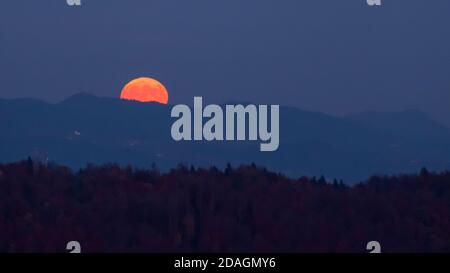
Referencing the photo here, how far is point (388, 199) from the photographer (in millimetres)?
15039

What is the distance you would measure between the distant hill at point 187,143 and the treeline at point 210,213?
156 cm

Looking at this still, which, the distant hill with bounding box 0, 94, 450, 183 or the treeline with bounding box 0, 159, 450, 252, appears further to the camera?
the distant hill with bounding box 0, 94, 450, 183

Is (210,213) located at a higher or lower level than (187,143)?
lower

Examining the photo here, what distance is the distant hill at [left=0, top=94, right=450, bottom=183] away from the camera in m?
18.5

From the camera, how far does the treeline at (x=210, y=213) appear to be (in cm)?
1385

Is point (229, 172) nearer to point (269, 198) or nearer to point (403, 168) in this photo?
point (269, 198)

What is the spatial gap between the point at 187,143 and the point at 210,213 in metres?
4.10

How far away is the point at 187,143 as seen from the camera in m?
18.6

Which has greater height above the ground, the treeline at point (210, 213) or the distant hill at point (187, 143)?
the distant hill at point (187, 143)

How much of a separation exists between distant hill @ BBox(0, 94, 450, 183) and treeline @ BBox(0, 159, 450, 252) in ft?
5.12

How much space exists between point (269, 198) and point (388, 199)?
1.92 meters

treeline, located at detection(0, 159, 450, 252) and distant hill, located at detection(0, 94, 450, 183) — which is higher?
distant hill, located at detection(0, 94, 450, 183)
